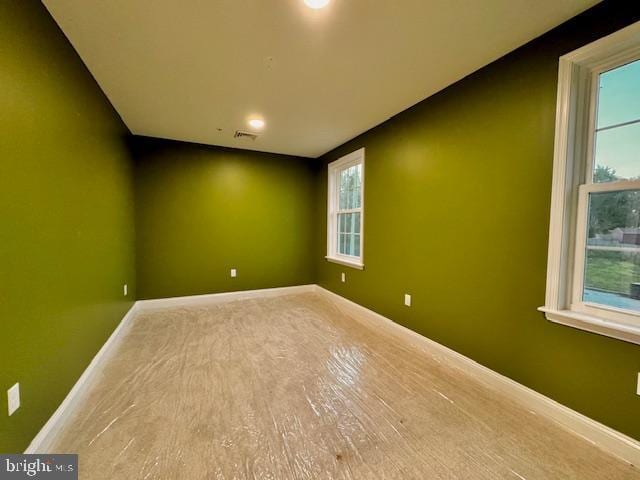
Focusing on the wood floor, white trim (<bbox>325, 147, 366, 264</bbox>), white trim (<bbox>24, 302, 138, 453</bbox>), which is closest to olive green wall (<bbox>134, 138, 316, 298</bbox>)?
white trim (<bbox>325, 147, 366, 264</bbox>)

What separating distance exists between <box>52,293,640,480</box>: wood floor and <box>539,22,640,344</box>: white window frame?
72 centimetres

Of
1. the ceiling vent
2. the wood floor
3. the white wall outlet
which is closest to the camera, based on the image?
the white wall outlet

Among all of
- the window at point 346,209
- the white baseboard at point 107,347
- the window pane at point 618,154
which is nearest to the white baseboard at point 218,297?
the white baseboard at point 107,347

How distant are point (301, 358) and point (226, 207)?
2684 millimetres

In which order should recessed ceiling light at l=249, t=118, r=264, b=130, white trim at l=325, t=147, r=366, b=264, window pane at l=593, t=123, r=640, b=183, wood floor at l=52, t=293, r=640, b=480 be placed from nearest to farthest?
wood floor at l=52, t=293, r=640, b=480, window pane at l=593, t=123, r=640, b=183, recessed ceiling light at l=249, t=118, r=264, b=130, white trim at l=325, t=147, r=366, b=264

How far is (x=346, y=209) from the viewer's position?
3.96 m

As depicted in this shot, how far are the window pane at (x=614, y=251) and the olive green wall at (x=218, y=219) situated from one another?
3.64m

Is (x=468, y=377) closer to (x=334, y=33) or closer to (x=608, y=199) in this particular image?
(x=608, y=199)

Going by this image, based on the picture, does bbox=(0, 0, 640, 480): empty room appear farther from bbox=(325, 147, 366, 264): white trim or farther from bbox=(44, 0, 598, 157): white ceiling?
bbox=(325, 147, 366, 264): white trim

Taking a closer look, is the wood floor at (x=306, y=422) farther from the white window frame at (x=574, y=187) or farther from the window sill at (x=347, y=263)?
the window sill at (x=347, y=263)

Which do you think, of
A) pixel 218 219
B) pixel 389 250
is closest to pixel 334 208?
pixel 389 250

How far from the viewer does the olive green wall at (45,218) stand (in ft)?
3.72

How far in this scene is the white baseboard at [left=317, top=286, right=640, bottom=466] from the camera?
4.36 ft

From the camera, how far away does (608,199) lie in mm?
1446
